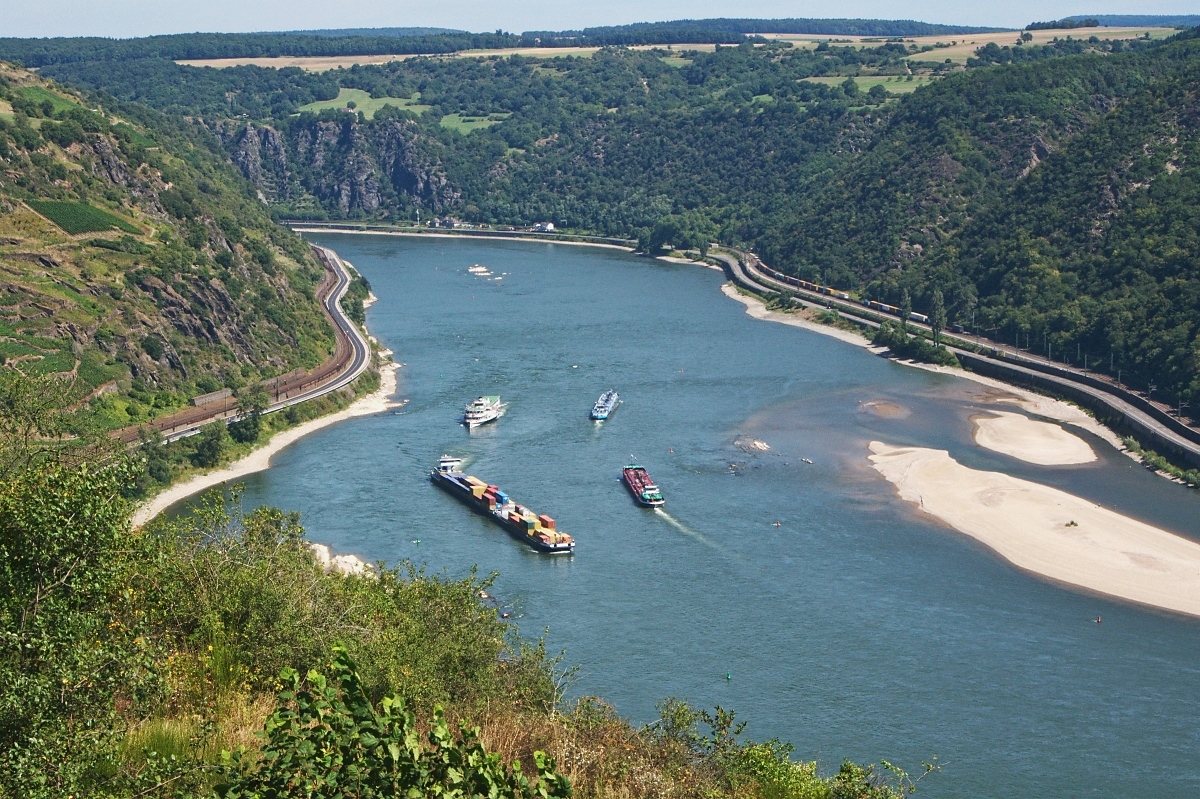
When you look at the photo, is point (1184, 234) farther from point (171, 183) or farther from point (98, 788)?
point (98, 788)

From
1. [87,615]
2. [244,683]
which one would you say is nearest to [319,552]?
[244,683]

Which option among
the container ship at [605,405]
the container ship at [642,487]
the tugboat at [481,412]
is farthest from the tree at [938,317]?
the container ship at [642,487]

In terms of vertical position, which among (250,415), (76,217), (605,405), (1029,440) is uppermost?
(76,217)

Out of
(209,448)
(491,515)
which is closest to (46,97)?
(209,448)

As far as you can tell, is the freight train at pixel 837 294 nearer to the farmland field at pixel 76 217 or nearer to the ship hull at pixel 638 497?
the ship hull at pixel 638 497

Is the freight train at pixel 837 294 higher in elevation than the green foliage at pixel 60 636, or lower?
lower

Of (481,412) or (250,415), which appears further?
(481,412)

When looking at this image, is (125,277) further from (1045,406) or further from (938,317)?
(938,317)
